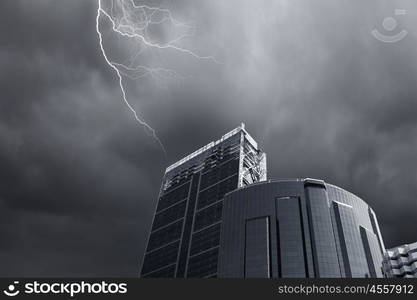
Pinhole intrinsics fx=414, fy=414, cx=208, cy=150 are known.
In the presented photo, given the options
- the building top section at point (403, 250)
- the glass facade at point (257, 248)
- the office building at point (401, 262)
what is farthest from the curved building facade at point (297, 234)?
the building top section at point (403, 250)

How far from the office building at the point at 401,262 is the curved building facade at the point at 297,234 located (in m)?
3.23

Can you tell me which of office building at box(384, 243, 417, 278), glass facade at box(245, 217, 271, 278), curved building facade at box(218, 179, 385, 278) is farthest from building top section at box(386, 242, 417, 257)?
glass facade at box(245, 217, 271, 278)

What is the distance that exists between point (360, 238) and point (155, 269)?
93588 mm

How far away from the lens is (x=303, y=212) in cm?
14000

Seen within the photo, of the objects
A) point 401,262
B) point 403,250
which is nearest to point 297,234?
point 401,262

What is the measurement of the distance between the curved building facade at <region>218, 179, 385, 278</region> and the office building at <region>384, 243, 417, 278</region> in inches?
127

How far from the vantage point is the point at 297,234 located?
440 feet

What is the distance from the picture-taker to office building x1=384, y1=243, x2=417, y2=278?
132 metres

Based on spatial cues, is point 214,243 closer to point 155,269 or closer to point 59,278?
point 155,269

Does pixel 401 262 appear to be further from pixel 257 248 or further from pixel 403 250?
pixel 257 248

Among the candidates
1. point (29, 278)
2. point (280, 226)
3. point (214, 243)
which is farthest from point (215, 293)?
point (214, 243)

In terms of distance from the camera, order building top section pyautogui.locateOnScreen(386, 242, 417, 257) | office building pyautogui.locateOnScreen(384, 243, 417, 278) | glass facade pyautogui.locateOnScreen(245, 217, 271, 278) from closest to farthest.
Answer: glass facade pyautogui.locateOnScreen(245, 217, 271, 278), office building pyautogui.locateOnScreen(384, 243, 417, 278), building top section pyautogui.locateOnScreen(386, 242, 417, 257)

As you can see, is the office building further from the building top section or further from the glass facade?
the glass facade

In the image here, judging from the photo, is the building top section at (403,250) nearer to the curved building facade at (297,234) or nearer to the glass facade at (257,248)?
the curved building facade at (297,234)
